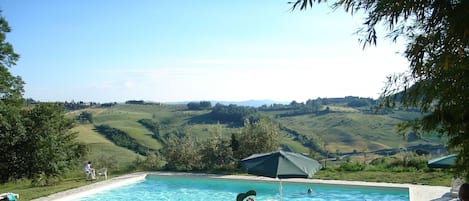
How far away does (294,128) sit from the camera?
6131 centimetres

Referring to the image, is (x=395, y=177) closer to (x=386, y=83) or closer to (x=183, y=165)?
(x=183, y=165)

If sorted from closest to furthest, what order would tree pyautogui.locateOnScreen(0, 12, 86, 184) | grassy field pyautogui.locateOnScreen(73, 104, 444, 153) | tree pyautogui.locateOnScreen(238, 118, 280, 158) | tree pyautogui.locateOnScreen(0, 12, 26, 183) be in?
tree pyautogui.locateOnScreen(0, 12, 26, 183), tree pyautogui.locateOnScreen(0, 12, 86, 184), tree pyautogui.locateOnScreen(238, 118, 280, 158), grassy field pyautogui.locateOnScreen(73, 104, 444, 153)

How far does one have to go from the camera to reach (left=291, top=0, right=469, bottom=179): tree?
283cm

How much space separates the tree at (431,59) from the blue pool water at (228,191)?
10376mm

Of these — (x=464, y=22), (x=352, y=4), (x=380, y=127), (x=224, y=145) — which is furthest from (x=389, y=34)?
(x=380, y=127)

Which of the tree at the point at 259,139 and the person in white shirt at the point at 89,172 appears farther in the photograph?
the tree at the point at 259,139

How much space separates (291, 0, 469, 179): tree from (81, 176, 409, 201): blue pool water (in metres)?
10.4

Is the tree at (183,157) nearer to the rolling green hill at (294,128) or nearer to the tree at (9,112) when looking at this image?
the tree at (9,112)

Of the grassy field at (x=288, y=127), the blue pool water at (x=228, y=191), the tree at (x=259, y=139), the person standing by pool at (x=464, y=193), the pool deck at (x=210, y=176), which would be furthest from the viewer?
the grassy field at (x=288, y=127)

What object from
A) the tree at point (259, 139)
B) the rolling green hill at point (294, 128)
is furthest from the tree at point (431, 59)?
the rolling green hill at point (294, 128)

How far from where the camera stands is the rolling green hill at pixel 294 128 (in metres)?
50.7

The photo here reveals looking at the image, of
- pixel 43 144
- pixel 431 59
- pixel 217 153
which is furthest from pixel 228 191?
pixel 431 59

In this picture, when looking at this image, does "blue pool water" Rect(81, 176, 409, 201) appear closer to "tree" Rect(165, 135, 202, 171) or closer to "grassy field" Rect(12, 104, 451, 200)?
"tree" Rect(165, 135, 202, 171)

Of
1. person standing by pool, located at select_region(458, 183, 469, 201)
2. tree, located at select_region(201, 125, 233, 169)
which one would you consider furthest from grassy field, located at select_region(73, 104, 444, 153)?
person standing by pool, located at select_region(458, 183, 469, 201)
